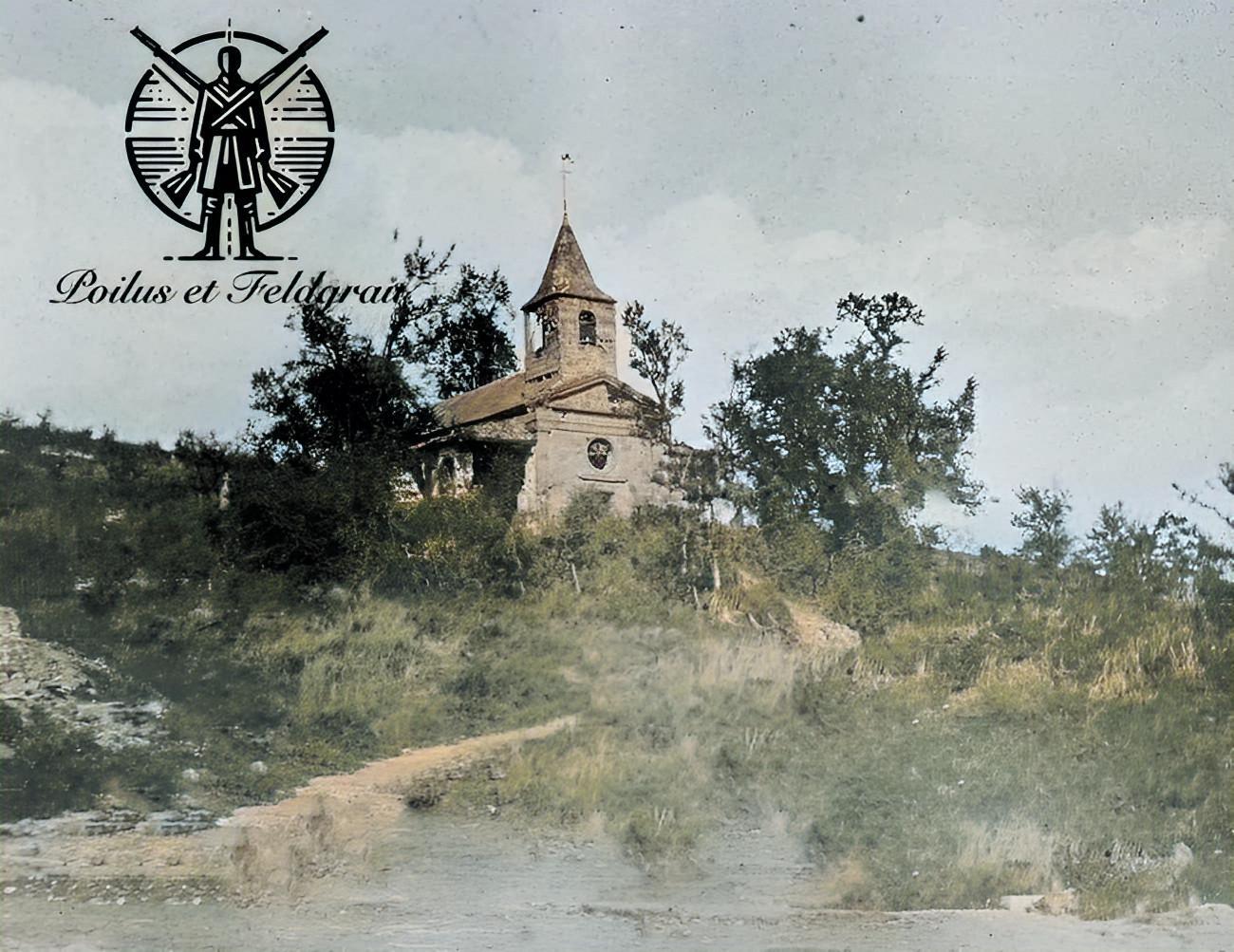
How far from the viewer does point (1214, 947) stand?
600 cm

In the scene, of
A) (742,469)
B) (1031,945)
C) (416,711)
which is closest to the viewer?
(1031,945)

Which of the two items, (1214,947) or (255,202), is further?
(255,202)

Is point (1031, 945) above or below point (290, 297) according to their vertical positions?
below

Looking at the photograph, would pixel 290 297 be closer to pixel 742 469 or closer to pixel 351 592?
pixel 351 592

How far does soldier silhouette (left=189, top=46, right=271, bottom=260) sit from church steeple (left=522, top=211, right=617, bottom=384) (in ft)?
6.76

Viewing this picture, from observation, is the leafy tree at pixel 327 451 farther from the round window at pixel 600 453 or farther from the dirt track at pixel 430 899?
the dirt track at pixel 430 899

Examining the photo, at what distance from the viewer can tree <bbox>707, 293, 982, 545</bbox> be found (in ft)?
24.0

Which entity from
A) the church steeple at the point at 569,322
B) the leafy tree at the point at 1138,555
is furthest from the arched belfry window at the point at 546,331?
the leafy tree at the point at 1138,555

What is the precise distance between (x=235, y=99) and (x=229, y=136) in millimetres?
253

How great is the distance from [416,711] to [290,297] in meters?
2.98

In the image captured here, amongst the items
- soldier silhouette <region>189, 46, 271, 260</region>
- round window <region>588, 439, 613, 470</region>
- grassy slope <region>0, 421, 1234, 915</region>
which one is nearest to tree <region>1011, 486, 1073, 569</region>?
grassy slope <region>0, 421, 1234, 915</region>

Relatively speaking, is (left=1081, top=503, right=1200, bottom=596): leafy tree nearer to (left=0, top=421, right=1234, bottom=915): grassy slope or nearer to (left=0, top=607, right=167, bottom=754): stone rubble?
(left=0, top=421, right=1234, bottom=915): grassy slope

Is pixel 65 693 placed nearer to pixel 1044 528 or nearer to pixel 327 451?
pixel 327 451

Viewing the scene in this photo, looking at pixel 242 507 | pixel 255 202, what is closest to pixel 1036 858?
pixel 242 507
